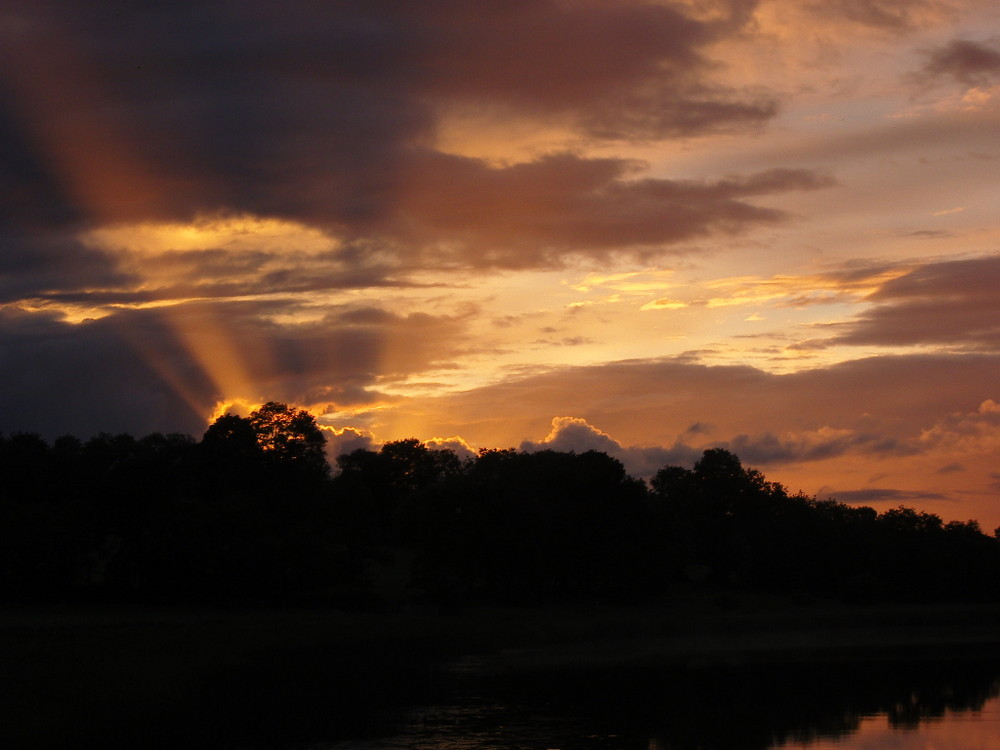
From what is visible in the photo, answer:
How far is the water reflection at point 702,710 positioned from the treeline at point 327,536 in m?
29.3

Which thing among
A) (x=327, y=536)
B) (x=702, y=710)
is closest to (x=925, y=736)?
(x=702, y=710)

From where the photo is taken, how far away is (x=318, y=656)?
182 feet

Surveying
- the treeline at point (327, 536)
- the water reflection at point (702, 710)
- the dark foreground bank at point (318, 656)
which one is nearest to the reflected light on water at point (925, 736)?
the water reflection at point (702, 710)

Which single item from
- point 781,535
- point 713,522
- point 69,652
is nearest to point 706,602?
point 781,535

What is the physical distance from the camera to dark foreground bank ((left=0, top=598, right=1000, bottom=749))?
33406 millimetres

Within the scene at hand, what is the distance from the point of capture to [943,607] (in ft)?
415

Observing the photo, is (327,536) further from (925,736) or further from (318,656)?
(925,736)

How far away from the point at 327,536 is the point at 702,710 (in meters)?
47.4

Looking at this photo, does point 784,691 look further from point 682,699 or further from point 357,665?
point 357,665

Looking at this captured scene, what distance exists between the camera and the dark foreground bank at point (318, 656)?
1315 inches

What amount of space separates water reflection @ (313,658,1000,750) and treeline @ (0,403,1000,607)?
29301mm

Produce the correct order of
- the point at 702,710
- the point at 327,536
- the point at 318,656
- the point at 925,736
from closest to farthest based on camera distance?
the point at 925,736 < the point at 702,710 < the point at 318,656 < the point at 327,536

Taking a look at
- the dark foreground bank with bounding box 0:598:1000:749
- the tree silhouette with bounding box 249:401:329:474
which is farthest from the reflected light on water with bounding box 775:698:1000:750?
the tree silhouette with bounding box 249:401:329:474

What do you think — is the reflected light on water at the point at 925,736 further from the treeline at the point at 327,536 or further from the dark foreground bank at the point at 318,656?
the treeline at the point at 327,536
